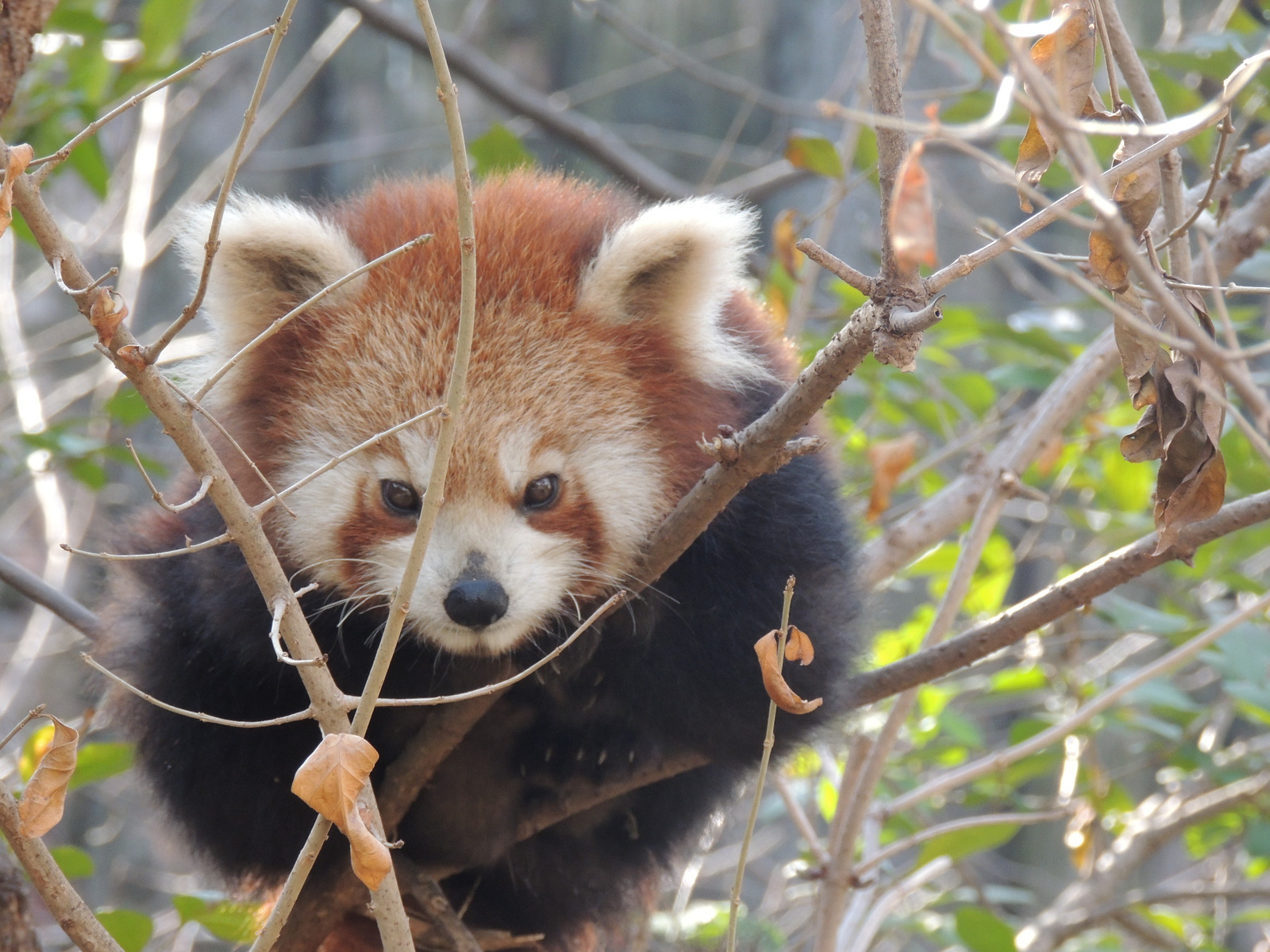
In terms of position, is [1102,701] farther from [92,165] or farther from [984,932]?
[92,165]

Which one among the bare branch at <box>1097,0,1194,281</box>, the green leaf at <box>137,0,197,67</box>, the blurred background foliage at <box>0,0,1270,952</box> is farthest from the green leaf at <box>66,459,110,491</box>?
the bare branch at <box>1097,0,1194,281</box>

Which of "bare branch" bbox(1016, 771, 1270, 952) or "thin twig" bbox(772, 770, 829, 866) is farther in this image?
"bare branch" bbox(1016, 771, 1270, 952)

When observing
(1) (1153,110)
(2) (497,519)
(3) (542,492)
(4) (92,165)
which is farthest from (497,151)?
(1) (1153,110)

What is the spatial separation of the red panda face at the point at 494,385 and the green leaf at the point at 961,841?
53.8 inches

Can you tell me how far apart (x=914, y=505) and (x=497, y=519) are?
99.8 inches

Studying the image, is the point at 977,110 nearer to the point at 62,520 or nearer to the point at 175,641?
the point at 175,641

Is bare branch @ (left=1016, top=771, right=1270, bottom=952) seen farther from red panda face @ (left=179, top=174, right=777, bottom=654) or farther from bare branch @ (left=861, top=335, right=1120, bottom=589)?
red panda face @ (left=179, top=174, right=777, bottom=654)

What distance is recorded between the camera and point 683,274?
2.62m

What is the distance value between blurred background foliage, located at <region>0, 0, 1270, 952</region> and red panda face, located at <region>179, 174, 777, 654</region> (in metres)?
0.94

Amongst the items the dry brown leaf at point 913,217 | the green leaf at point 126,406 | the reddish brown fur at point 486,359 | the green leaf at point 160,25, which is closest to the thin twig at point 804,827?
the reddish brown fur at point 486,359

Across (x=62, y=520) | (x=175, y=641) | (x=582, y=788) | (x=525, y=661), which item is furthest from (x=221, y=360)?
(x=62, y=520)

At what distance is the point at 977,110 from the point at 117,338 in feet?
10.7

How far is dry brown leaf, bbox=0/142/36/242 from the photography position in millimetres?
1613

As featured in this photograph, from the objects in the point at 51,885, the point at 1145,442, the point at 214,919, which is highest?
the point at 1145,442
